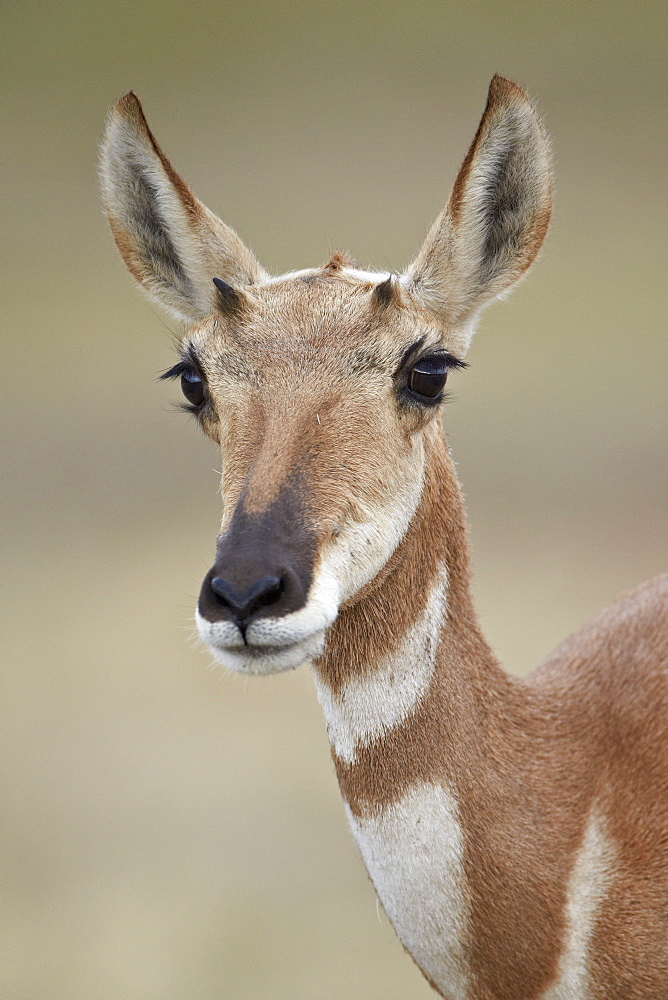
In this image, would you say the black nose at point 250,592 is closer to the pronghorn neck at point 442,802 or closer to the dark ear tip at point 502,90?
the pronghorn neck at point 442,802

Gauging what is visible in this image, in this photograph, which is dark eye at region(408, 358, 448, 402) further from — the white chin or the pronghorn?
the white chin

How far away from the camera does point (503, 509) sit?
20922mm

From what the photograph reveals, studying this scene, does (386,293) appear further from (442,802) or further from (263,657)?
(442,802)

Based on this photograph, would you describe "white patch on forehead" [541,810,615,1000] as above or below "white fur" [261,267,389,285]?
below

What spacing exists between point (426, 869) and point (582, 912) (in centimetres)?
70

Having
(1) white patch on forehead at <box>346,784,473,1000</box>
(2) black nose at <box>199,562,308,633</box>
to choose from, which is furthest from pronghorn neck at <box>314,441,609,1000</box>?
(2) black nose at <box>199,562,308,633</box>

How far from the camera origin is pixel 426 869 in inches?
190

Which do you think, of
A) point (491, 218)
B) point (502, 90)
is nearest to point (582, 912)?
point (491, 218)

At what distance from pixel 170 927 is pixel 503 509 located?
11.0 metres

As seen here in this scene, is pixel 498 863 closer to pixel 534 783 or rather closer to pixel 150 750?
pixel 534 783

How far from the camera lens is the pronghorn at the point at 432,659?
4742 millimetres

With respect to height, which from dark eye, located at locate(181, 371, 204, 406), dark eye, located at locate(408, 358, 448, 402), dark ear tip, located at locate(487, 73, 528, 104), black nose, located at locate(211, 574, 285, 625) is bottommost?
black nose, located at locate(211, 574, 285, 625)

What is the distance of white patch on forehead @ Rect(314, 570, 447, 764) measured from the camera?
4926 millimetres

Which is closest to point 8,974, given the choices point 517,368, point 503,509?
point 503,509
